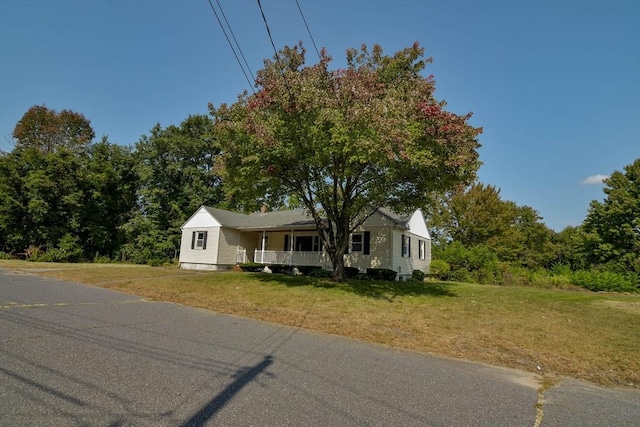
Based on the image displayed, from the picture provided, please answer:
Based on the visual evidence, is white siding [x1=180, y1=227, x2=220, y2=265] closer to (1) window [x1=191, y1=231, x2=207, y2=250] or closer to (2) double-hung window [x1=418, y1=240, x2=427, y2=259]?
(1) window [x1=191, y1=231, x2=207, y2=250]

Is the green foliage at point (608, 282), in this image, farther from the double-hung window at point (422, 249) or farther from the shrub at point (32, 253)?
the shrub at point (32, 253)

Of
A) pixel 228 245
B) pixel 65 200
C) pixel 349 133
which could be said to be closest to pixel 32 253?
pixel 65 200

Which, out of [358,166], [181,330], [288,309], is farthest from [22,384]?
[358,166]

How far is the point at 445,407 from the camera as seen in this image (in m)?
4.18

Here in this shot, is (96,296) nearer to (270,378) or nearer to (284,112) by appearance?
(284,112)

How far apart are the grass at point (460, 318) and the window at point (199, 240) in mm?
10201

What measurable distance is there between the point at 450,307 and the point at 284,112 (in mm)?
8474

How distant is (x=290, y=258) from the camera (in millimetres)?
23875

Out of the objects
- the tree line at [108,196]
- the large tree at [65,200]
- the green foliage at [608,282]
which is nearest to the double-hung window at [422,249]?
the green foliage at [608,282]

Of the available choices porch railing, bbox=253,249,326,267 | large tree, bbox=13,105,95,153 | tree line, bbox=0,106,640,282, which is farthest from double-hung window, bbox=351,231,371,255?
large tree, bbox=13,105,95,153

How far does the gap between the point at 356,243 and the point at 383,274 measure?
277 cm

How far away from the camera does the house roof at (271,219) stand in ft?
74.8

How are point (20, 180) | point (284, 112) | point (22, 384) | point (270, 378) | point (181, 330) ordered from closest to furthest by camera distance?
point (22, 384)
point (270, 378)
point (181, 330)
point (284, 112)
point (20, 180)

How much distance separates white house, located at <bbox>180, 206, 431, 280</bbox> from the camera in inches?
823
